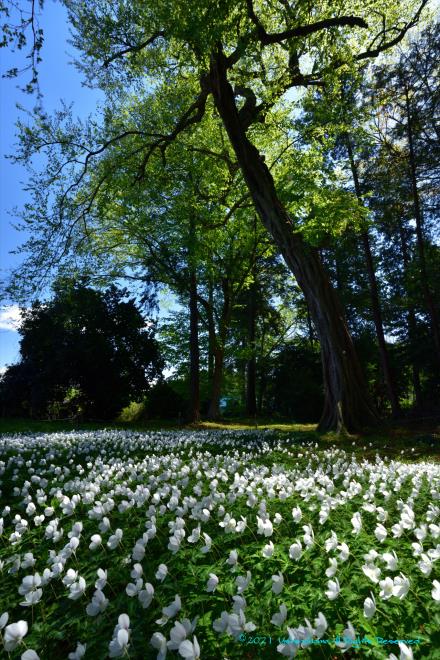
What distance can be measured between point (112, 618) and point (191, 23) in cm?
965

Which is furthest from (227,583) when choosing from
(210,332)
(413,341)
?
(413,341)

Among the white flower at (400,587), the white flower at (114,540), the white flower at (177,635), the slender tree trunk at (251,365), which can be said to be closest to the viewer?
the white flower at (177,635)

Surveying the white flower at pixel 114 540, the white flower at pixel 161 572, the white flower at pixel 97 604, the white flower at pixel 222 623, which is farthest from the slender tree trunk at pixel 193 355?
the white flower at pixel 222 623

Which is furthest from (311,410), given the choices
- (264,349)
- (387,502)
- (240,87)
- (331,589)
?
(331,589)

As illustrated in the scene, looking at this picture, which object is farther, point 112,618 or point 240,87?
point 240,87

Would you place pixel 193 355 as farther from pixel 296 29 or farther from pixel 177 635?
pixel 177 635

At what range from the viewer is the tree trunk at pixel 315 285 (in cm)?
1222

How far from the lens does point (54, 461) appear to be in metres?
6.85

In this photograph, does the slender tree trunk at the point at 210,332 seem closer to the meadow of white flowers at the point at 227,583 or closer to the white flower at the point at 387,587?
the meadow of white flowers at the point at 227,583

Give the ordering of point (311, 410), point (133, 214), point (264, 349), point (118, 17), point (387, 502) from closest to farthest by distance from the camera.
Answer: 1. point (387, 502)
2. point (118, 17)
3. point (133, 214)
4. point (311, 410)
5. point (264, 349)

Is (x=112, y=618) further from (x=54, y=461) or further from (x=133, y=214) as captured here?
(x=133, y=214)

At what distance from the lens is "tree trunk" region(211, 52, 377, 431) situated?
1222 cm

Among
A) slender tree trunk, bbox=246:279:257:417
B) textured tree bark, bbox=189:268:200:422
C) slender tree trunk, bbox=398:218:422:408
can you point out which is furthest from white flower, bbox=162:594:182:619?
slender tree trunk, bbox=246:279:257:417

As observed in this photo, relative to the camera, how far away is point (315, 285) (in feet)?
41.1
